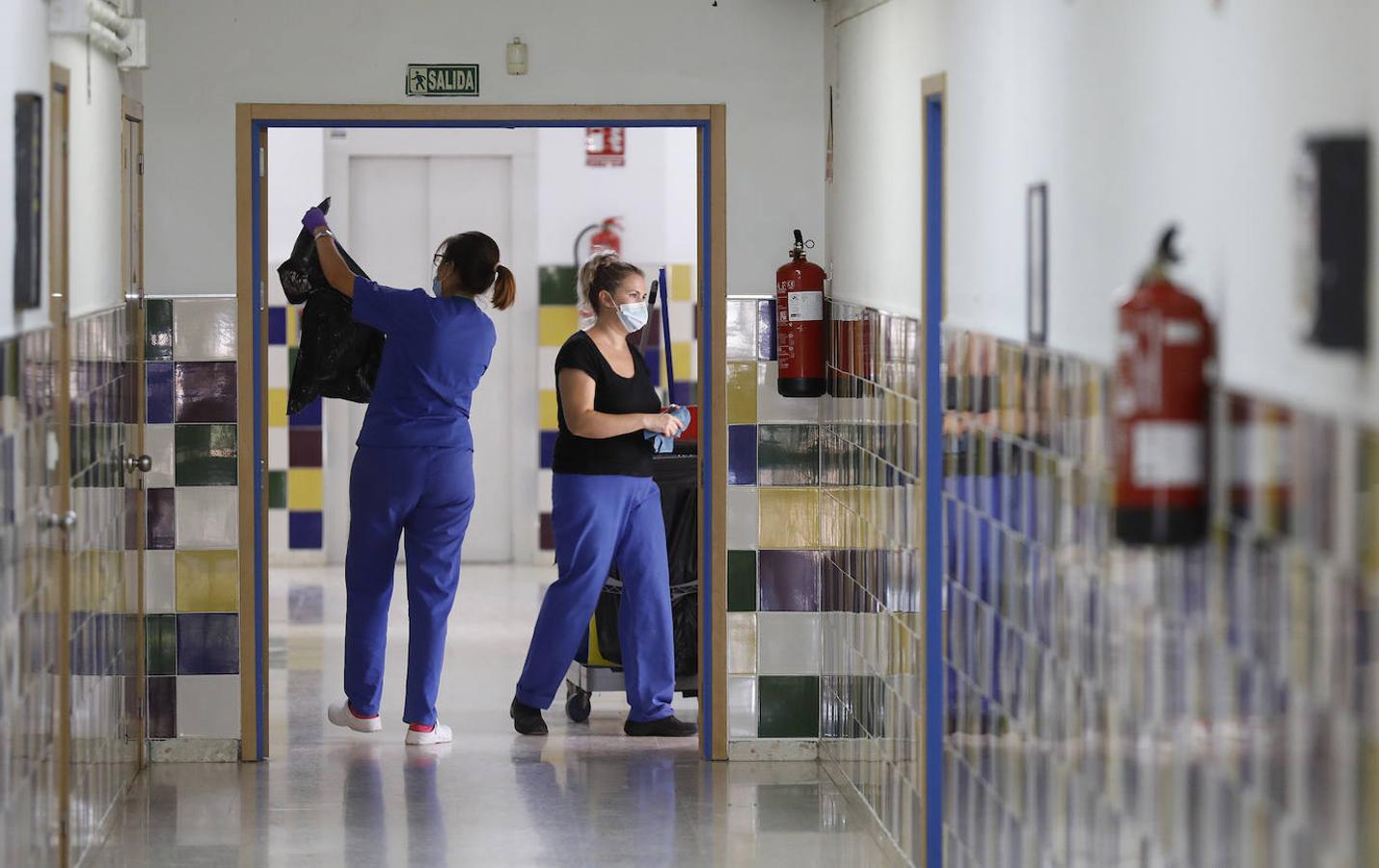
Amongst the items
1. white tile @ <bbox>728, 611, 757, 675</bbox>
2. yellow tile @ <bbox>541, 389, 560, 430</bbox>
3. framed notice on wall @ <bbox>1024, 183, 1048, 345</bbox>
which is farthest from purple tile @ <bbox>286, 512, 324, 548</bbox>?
framed notice on wall @ <bbox>1024, 183, 1048, 345</bbox>

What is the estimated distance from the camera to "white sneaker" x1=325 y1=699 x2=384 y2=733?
233 inches

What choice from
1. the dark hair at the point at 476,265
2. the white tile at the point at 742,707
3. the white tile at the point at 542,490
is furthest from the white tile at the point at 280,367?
the white tile at the point at 742,707

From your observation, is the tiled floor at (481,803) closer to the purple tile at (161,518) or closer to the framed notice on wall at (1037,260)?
the purple tile at (161,518)

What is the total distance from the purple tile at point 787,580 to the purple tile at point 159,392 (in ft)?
6.15

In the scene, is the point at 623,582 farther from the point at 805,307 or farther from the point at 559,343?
the point at 559,343

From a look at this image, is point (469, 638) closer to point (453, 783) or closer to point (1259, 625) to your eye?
point (453, 783)

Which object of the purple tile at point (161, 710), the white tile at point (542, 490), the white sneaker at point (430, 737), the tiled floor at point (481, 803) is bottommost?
the tiled floor at point (481, 803)

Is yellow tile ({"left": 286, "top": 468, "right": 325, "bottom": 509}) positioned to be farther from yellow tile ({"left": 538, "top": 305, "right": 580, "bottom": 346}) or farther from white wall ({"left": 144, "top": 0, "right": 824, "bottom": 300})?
white wall ({"left": 144, "top": 0, "right": 824, "bottom": 300})

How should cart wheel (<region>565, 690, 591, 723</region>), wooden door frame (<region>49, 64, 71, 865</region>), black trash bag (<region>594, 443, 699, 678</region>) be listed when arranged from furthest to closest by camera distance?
cart wheel (<region>565, 690, 591, 723</region>)
black trash bag (<region>594, 443, 699, 678</region>)
wooden door frame (<region>49, 64, 71, 865</region>)

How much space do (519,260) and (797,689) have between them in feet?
14.3

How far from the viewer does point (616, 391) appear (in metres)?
5.80

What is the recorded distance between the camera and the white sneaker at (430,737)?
5863 mm

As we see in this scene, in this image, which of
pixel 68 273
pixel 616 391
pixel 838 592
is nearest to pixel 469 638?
pixel 616 391

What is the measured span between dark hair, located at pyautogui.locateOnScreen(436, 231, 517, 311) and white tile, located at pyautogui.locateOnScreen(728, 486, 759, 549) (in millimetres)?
944
